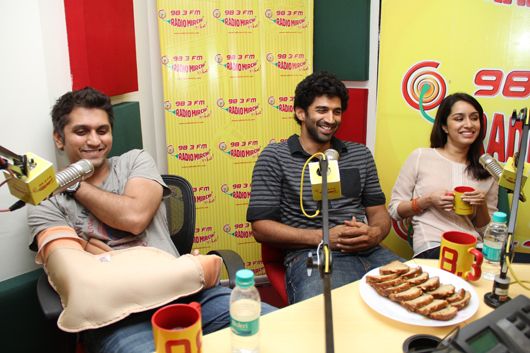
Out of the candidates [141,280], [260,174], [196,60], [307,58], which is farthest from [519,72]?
[141,280]

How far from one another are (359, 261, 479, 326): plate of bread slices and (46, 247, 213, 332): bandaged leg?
0.60m

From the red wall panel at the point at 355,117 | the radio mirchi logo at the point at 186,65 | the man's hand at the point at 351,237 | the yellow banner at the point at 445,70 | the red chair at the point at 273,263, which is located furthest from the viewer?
the red wall panel at the point at 355,117

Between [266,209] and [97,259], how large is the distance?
2.83ft

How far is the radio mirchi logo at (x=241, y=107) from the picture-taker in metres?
3.01

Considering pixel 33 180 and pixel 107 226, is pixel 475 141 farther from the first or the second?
pixel 33 180

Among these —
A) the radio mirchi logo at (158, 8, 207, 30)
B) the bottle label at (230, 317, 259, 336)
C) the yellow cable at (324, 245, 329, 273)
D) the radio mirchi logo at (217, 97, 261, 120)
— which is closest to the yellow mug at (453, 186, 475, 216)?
the yellow cable at (324, 245, 329, 273)

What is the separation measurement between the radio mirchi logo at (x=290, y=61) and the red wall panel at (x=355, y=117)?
1.45 ft

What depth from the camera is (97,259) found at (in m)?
1.46

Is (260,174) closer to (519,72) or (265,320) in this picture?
(265,320)

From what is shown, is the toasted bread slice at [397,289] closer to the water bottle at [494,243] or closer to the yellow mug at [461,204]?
the water bottle at [494,243]

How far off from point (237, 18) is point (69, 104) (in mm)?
1488

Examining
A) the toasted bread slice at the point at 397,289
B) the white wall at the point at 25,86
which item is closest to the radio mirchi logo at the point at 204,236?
the white wall at the point at 25,86

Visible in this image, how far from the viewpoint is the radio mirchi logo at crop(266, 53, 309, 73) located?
9.91ft

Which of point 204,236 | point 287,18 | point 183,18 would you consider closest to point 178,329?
point 204,236
